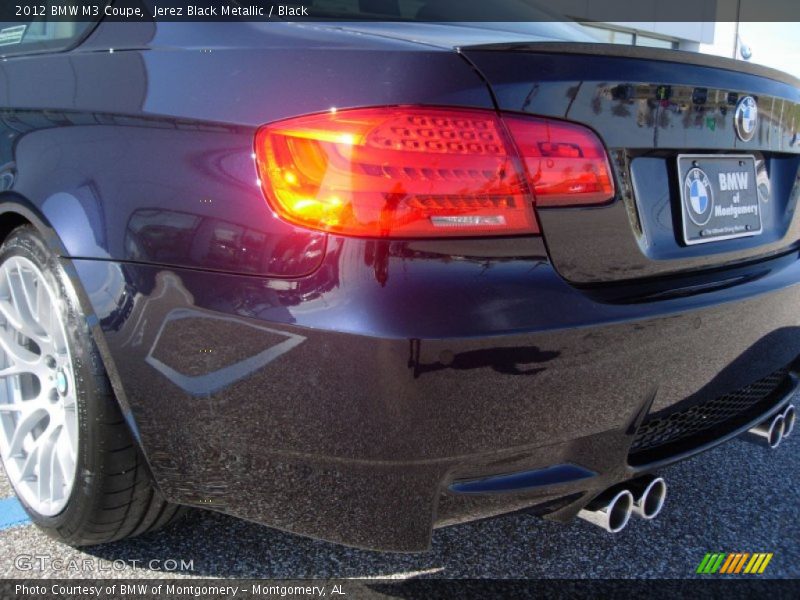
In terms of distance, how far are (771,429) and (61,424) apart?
1.92 meters

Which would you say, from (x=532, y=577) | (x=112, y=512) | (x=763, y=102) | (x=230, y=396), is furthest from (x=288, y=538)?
(x=763, y=102)

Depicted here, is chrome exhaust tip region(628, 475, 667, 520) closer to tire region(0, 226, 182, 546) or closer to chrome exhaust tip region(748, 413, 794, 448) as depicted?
chrome exhaust tip region(748, 413, 794, 448)

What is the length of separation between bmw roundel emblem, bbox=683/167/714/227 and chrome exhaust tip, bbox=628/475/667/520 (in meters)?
0.60

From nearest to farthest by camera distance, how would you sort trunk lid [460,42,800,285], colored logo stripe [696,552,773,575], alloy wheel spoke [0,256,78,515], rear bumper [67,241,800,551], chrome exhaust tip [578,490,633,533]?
rear bumper [67,241,800,551], trunk lid [460,42,800,285], chrome exhaust tip [578,490,633,533], alloy wheel spoke [0,256,78,515], colored logo stripe [696,552,773,575]

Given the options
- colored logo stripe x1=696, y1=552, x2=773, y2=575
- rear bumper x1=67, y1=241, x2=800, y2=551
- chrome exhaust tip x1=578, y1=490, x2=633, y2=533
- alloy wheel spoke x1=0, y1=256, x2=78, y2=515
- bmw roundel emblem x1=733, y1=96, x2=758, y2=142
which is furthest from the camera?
colored logo stripe x1=696, y1=552, x2=773, y2=575

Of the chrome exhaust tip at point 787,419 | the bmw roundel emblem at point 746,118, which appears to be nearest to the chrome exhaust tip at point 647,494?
the chrome exhaust tip at point 787,419

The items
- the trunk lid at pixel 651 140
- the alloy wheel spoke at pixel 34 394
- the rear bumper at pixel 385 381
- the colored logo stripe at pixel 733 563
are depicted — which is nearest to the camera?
the rear bumper at pixel 385 381

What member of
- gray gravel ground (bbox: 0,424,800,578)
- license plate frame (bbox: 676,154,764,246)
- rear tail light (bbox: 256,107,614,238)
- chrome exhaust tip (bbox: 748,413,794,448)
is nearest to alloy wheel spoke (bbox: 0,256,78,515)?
gray gravel ground (bbox: 0,424,800,578)

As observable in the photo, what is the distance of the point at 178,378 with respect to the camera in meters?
1.53

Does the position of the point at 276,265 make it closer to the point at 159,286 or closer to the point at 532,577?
the point at 159,286

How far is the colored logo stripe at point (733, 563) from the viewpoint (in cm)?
207

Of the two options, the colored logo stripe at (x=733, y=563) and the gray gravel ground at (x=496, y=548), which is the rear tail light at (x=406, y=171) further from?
the colored logo stripe at (x=733, y=563)

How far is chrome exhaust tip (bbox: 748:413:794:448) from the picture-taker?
6.82ft

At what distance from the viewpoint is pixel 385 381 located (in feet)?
4.35
